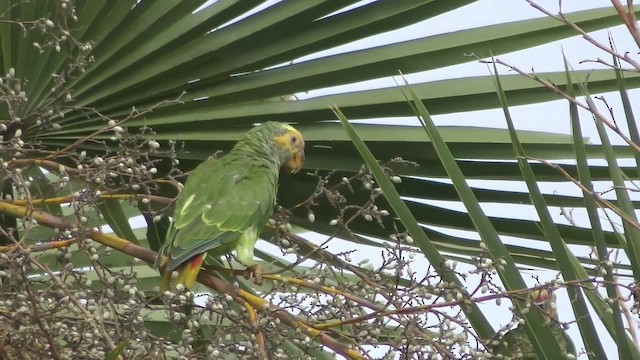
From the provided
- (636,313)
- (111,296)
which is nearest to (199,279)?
(111,296)

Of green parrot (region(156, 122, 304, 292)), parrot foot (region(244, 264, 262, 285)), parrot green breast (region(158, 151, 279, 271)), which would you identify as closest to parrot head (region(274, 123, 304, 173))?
green parrot (region(156, 122, 304, 292))

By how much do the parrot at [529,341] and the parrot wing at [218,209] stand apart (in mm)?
861

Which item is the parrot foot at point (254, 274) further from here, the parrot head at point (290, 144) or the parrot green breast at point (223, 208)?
the parrot head at point (290, 144)

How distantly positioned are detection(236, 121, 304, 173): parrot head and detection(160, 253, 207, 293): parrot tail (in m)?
0.47

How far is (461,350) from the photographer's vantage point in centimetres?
198

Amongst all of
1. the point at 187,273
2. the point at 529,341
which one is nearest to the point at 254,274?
the point at 187,273

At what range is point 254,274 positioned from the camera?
2.64 meters

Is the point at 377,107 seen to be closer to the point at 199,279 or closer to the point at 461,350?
the point at 199,279

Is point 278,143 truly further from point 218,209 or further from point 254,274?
point 254,274

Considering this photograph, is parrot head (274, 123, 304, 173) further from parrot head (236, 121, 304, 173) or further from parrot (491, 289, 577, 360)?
parrot (491, 289, 577, 360)

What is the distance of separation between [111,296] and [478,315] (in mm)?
819

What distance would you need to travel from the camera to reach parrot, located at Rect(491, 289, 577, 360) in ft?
6.70

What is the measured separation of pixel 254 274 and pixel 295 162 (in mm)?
436

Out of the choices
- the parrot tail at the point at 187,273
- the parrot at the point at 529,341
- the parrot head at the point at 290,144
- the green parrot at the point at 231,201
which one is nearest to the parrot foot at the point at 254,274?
the green parrot at the point at 231,201
